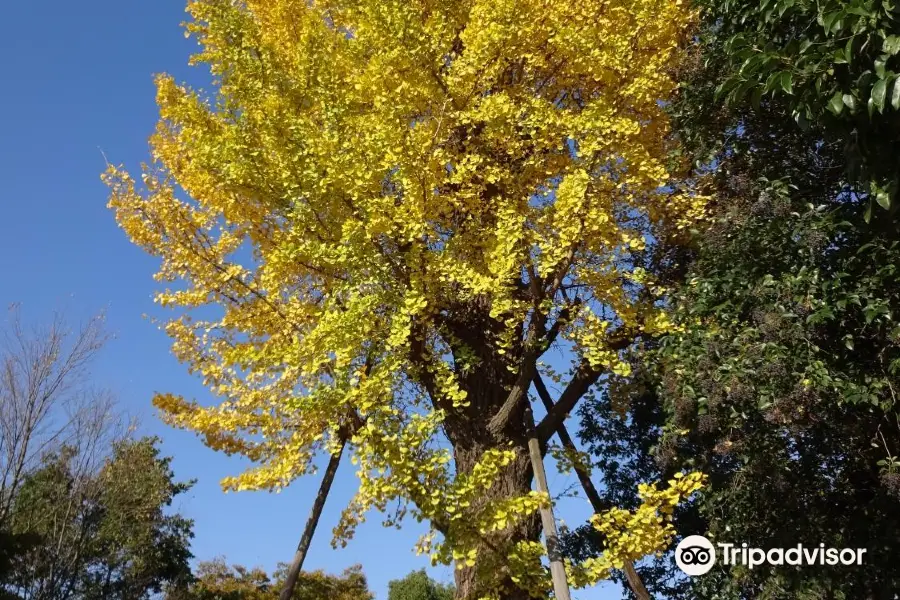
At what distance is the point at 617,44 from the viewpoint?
6352mm

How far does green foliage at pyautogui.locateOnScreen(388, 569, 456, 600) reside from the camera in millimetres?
25750

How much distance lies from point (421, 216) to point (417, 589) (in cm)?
2337

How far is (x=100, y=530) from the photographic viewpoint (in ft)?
47.1

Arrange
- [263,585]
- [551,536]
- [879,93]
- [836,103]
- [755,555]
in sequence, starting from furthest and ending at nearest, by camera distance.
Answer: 1. [263,585]
2. [755,555]
3. [551,536]
4. [836,103]
5. [879,93]

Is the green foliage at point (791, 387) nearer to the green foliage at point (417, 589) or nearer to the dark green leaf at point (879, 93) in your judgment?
the dark green leaf at point (879, 93)

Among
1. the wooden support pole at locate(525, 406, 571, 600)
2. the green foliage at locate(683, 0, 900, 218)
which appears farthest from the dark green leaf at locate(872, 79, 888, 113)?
the wooden support pole at locate(525, 406, 571, 600)

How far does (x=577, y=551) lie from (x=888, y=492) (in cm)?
497

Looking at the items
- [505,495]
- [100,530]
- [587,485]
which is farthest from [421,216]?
[100,530]


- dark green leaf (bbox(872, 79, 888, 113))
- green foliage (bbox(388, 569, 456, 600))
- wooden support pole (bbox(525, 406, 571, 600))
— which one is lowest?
wooden support pole (bbox(525, 406, 571, 600))

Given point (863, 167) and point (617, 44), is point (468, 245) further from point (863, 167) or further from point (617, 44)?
point (863, 167)

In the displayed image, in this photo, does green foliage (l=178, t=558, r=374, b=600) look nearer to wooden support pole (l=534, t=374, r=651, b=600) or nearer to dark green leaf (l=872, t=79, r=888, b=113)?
wooden support pole (l=534, t=374, r=651, b=600)

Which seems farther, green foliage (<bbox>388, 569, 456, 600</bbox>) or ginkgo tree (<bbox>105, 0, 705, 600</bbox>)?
green foliage (<bbox>388, 569, 456, 600</bbox>)

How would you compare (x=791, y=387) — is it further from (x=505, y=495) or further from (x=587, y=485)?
(x=587, y=485)

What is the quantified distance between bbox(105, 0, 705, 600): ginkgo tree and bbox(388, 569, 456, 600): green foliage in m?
20.4
